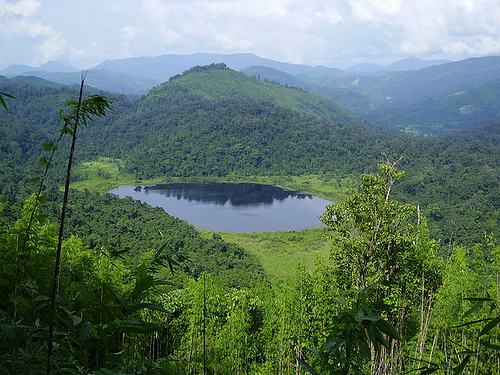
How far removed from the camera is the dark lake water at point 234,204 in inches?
1865

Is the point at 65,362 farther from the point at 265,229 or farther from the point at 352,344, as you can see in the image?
the point at 265,229

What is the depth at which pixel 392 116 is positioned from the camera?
632 ft

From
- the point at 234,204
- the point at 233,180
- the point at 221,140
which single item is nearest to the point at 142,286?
the point at 234,204

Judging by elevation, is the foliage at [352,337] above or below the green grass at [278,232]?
above

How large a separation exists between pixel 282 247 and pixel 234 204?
64.0 feet

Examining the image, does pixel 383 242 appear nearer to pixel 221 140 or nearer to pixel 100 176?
pixel 100 176

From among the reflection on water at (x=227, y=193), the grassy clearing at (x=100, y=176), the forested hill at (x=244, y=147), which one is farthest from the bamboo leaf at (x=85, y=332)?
the grassy clearing at (x=100, y=176)

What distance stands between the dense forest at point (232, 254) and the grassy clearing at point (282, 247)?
200 centimetres

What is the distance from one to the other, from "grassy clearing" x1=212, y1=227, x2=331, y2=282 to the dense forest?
1996mm

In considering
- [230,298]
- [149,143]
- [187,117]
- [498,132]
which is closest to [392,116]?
[498,132]

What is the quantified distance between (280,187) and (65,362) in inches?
2658

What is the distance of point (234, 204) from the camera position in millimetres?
57156

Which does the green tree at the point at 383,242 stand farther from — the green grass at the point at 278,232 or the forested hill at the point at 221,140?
the forested hill at the point at 221,140

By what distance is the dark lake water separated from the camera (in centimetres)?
4738
